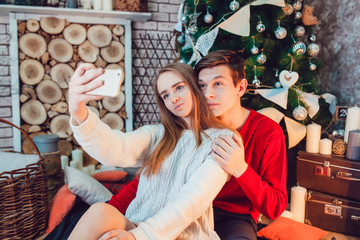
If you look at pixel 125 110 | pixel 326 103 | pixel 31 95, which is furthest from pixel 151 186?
pixel 31 95

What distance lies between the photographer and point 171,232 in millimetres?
933

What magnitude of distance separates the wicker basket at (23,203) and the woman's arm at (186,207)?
2.93 ft

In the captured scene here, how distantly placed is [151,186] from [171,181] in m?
0.09

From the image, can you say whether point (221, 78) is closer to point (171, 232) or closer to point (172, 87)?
point (172, 87)

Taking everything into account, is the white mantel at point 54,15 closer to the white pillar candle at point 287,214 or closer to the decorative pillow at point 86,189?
the decorative pillow at point 86,189

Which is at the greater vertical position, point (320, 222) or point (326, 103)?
point (326, 103)

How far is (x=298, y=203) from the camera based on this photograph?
69.6 inches

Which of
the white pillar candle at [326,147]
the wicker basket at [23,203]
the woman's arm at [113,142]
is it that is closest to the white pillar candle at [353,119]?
the white pillar candle at [326,147]

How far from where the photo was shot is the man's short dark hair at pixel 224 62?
4.26 feet

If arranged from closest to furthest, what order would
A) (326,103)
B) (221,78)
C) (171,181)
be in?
(171,181), (221,78), (326,103)

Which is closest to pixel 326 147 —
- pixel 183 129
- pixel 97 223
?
pixel 183 129

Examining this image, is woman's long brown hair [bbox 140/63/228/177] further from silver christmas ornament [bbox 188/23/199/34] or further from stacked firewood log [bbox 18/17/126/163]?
stacked firewood log [bbox 18/17/126/163]

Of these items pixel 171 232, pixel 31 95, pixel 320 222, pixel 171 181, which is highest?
pixel 31 95

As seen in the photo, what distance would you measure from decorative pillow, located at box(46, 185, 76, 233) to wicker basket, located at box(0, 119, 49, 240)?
0.15ft
